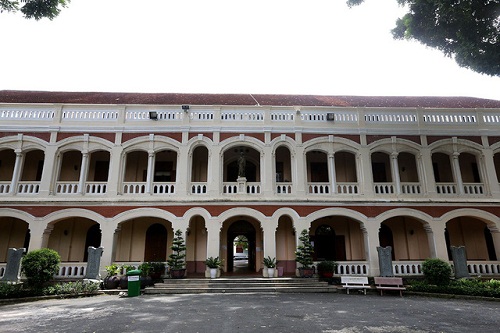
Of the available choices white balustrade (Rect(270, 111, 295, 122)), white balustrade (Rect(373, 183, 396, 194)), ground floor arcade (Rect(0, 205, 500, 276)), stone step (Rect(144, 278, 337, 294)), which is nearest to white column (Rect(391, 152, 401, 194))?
white balustrade (Rect(373, 183, 396, 194))

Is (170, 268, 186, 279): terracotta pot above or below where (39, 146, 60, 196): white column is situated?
below

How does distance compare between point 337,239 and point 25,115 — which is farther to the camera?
point 337,239

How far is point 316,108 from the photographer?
16.5m

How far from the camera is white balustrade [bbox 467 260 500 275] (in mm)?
14148

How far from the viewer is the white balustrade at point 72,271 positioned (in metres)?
13.6

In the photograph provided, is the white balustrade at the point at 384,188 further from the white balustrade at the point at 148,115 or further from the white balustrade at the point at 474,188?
the white balustrade at the point at 148,115

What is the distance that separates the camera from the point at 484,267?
46.6 feet

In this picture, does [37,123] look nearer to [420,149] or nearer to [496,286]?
[420,149]

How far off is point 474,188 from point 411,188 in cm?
311

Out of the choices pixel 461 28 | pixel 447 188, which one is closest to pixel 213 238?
pixel 447 188

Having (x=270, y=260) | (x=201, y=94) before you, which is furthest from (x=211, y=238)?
(x=201, y=94)

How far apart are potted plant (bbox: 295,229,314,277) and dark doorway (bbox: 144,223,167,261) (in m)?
6.92

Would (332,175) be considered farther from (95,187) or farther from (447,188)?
(95,187)

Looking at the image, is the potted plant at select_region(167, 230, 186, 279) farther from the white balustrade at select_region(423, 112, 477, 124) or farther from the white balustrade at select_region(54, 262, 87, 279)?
the white balustrade at select_region(423, 112, 477, 124)
